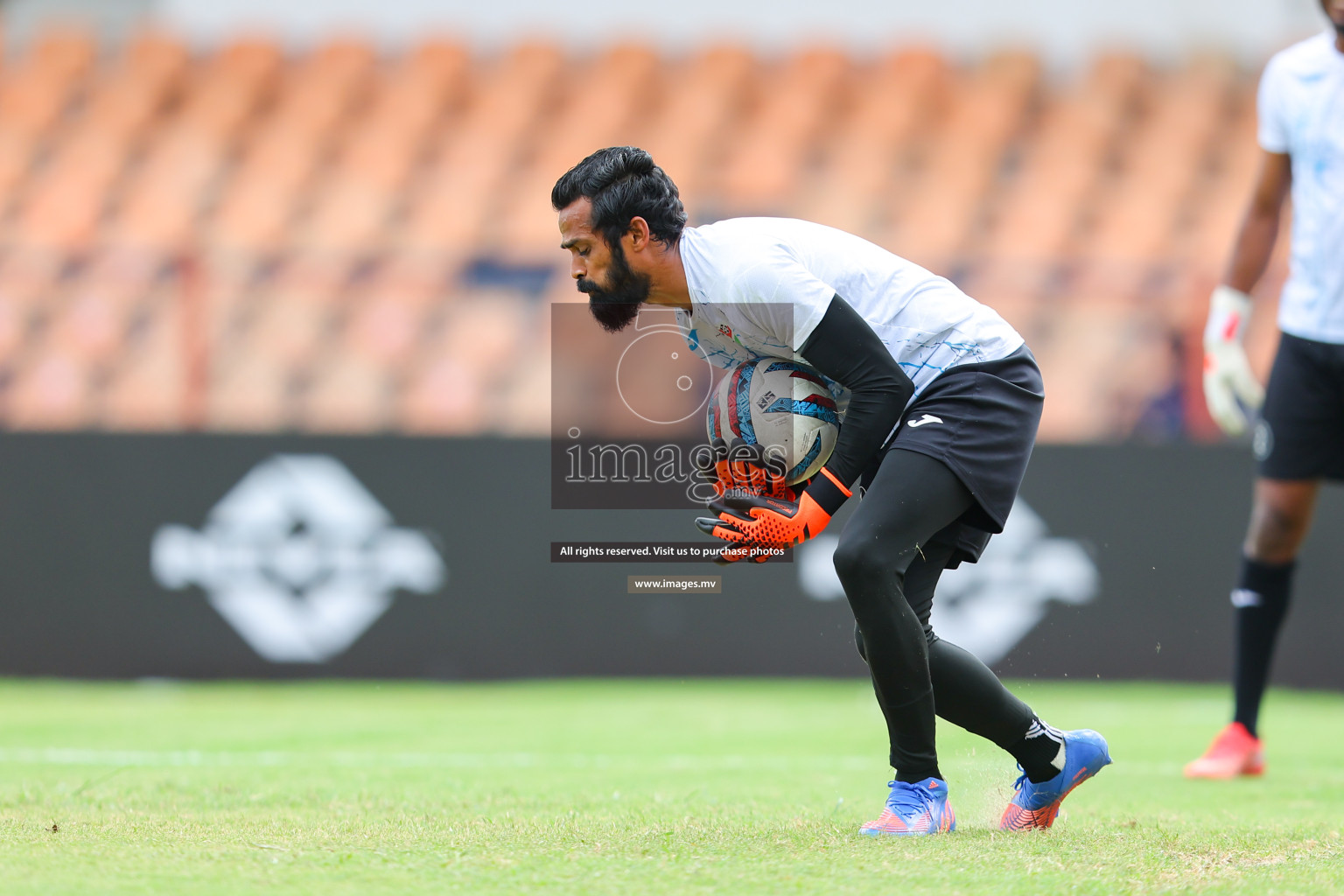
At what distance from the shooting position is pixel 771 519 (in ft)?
10.5

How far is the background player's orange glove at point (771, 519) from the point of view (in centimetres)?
316

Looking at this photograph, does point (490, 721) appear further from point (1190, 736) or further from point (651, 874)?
point (651, 874)

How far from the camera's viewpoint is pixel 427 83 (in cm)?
1275

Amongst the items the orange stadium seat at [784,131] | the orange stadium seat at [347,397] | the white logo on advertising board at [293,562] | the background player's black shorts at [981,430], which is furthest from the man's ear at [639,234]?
the orange stadium seat at [784,131]

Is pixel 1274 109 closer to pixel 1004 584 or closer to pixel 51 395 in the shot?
pixel 1004 584

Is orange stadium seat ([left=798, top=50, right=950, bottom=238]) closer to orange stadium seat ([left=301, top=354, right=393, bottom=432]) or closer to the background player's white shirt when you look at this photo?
orange stadium seat ([left=301, top=354, right=393, bottom=432])

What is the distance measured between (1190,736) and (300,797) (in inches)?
149

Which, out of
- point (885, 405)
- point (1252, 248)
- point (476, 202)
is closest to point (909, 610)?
point (885, 405)

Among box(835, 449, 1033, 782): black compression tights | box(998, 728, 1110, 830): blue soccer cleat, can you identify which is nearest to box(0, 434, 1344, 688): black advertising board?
box(998, 728, 1110, 830): blue soccer cleat

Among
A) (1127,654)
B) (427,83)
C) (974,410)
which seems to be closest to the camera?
(974,410)

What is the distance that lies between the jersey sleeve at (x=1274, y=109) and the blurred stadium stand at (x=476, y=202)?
317 centimetres

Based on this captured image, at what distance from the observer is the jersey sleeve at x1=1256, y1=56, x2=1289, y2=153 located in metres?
4.80

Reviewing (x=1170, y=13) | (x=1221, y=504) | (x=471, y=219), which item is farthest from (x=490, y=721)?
(x=1170, y=13)

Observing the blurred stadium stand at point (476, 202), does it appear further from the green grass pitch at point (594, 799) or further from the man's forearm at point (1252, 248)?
the man's forearm at point (1252, 248)
